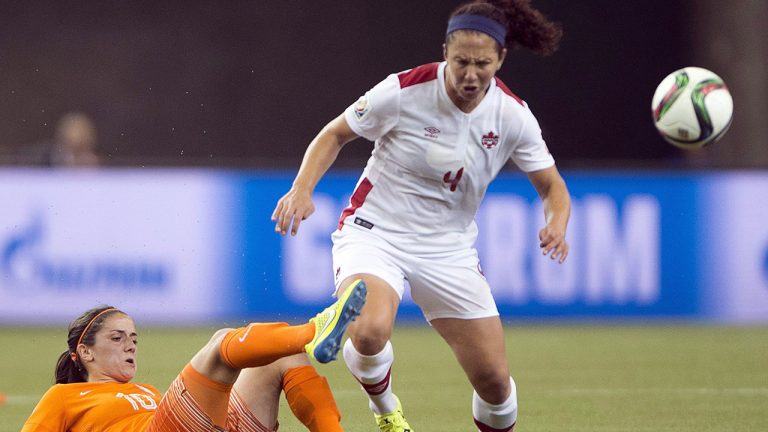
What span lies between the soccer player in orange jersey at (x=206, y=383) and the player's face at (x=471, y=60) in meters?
1.13

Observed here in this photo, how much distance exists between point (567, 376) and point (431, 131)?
345cm

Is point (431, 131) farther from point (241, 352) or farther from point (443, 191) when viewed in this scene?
point (241, 352)

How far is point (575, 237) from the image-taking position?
434 inches

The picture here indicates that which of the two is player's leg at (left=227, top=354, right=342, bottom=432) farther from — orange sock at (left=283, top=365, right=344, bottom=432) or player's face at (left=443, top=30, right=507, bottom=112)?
player's face at (left=443, top=30, right=507, bottom=112)

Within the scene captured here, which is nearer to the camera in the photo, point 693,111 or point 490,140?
point 490,140

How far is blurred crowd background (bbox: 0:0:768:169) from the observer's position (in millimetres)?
16266

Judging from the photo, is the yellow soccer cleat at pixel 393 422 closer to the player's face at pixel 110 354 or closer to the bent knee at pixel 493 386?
the bent knee at pixel 493 386

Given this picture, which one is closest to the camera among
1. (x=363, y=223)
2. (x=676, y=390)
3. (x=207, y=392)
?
(x=207, y=392)

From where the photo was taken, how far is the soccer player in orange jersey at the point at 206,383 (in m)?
4.50

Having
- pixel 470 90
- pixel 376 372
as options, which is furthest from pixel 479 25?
pixel 376 372

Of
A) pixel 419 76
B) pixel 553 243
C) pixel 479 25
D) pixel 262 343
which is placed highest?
pixel 479 25

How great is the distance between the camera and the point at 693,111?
619 centimetres

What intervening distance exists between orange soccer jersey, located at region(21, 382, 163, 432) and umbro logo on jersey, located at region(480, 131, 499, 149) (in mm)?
1735

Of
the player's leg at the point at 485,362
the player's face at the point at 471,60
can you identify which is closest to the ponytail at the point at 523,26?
the player's face at the point at 471,60
